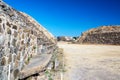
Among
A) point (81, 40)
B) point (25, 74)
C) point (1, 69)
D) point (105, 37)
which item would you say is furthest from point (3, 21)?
point (81, 40)

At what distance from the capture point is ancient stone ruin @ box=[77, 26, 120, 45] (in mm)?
41938

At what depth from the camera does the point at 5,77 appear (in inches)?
171

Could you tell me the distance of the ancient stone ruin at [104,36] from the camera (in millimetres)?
41938

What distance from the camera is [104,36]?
43.9 meters

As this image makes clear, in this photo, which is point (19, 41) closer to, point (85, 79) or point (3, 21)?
point (3, 21)

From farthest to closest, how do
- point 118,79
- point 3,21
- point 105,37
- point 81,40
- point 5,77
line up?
1. point 81,40
2. point 105,37
3. point 118,79
4. point 5,77
5. point 3,21

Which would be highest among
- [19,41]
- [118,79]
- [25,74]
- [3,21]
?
[3,21]

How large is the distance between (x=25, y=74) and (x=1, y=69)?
1.11 meters

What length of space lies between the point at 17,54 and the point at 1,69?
1141 millimetres

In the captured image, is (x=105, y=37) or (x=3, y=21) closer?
(x=3, y=21)

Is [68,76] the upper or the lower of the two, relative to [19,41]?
lower

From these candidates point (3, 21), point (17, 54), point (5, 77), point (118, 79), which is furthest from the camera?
point (118, 79)

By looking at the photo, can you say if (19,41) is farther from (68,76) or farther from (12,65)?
(68,76)

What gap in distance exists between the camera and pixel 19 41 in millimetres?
5355
